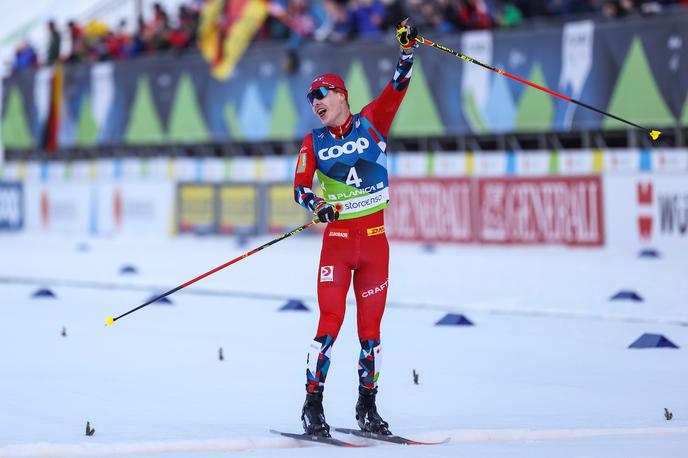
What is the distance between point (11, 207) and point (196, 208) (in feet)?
19.1

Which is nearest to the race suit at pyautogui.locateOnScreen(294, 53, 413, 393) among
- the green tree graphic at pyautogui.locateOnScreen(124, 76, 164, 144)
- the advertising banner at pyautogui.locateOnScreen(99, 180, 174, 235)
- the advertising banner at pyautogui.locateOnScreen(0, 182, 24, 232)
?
the advertising banner at pyautogui.locateOnScreen(99, 180, 174, 235)

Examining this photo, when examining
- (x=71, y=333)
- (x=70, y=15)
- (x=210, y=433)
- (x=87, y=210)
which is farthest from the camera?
(x=70, y=15)

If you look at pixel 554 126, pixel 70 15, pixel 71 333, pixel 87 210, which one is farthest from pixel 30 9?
pixel 71 333

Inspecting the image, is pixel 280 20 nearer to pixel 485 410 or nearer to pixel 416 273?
pixel 416 273

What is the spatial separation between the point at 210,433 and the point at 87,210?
1815cm

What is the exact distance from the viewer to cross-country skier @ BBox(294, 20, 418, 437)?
20.0 ft

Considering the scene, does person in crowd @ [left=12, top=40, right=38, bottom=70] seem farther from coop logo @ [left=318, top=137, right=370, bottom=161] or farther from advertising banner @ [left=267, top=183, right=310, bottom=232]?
coop logo @ [left=318, top=137, right=370, bottom=161]

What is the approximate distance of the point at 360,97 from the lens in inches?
727

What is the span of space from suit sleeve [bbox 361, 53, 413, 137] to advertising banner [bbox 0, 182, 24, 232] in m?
19.7

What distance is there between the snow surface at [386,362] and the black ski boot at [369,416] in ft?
0.62

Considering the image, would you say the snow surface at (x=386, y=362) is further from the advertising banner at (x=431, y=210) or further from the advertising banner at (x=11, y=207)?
the advertising banner at (x=11, y=207)

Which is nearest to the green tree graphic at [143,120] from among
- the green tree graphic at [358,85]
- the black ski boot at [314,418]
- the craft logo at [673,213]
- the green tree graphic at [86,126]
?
the green tree graphic at [86,126]

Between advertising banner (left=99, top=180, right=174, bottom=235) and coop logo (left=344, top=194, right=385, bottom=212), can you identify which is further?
advertising banner (left=99, top=180, right=174, bottom=235)

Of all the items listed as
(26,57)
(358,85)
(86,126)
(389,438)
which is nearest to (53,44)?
(26,57)
